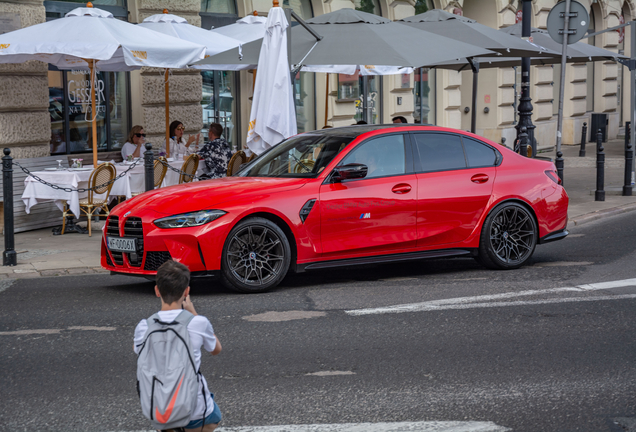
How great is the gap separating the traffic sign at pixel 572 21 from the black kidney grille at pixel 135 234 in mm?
7987

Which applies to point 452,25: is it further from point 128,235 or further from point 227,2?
point 128,235

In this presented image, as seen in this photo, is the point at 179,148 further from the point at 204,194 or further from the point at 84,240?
the point at 204,194

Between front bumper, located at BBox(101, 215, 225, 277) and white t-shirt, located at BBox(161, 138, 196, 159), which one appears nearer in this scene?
front bumper, located at BBox(101, 215, 225, 277)

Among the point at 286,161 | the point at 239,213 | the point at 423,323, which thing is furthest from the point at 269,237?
the point at 423,323

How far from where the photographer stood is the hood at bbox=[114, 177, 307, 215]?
737cm

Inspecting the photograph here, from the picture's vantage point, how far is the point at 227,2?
16.9m

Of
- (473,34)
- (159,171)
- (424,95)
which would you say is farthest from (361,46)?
(424,95)

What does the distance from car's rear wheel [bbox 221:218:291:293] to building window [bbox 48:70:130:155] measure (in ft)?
22.5

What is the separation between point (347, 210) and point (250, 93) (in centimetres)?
976

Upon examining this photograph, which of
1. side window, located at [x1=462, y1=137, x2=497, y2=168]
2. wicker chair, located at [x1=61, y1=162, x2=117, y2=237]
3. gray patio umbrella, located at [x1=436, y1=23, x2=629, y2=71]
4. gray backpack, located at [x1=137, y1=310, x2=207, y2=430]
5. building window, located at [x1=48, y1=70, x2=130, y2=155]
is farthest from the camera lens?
gray patio umbrella, located at [x1=436, y1=23, x2=629, y2=71]

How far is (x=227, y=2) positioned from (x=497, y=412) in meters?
13.7

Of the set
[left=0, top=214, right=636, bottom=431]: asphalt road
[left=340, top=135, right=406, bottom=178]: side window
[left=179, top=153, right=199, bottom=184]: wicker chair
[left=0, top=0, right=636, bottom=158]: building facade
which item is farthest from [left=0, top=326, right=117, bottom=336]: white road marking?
[left=0, top=0, right=636, bottom=158]: building facade

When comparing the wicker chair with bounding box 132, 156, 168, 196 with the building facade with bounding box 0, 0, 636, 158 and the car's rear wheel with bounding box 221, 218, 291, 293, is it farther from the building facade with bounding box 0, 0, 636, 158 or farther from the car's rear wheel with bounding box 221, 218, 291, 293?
the car's rear wheel with bounding box 221, 218, 291, 293

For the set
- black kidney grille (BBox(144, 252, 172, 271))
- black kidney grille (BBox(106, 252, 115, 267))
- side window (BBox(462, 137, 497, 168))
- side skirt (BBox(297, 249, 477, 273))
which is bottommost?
side skirt (BBox(297, 249, 477, 273))
